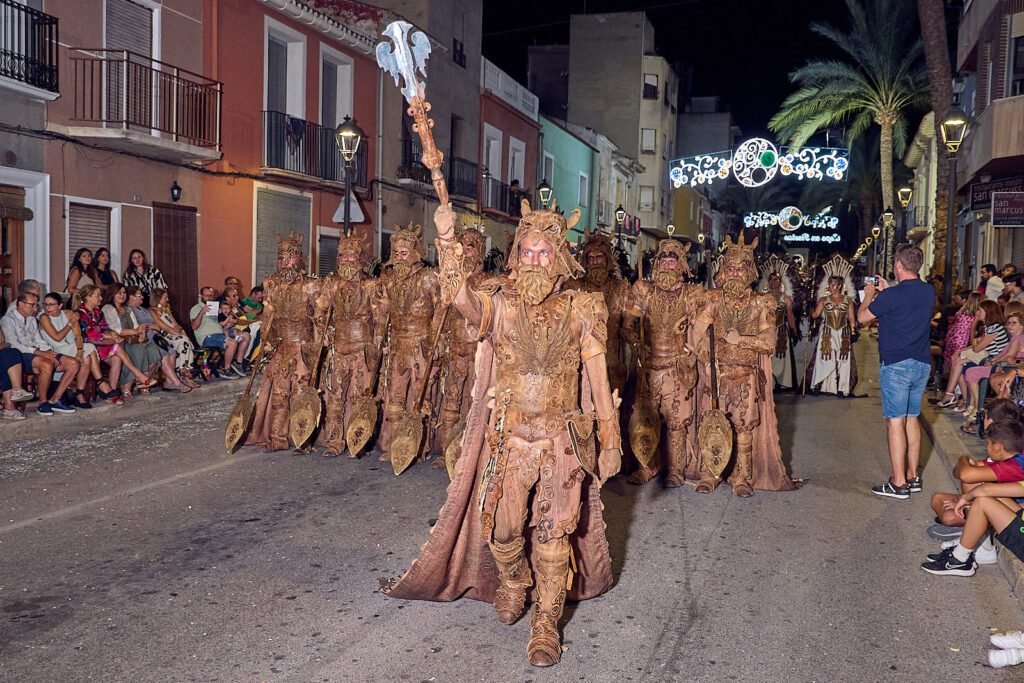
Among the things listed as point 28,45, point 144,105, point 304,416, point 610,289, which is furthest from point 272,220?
point 610,289

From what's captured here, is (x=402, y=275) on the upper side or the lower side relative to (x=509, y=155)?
lower

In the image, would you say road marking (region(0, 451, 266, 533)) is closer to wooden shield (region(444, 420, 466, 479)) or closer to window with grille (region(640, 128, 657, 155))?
wooden shield (region(444, 420, 466, 479))

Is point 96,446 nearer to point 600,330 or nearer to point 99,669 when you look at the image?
point 99,669

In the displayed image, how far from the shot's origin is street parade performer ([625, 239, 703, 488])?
8.77 meters

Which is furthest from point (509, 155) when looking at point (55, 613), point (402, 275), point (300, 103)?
point (55, 613)

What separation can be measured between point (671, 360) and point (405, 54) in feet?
16.9

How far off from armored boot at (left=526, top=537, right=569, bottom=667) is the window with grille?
48.5 meters

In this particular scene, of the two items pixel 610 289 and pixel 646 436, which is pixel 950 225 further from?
pixel 646 436

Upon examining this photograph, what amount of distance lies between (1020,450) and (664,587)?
2547 millimetres

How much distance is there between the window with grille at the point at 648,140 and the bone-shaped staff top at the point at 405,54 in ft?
159

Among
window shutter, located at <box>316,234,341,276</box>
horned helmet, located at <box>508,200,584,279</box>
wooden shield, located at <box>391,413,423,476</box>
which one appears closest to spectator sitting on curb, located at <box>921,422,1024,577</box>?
horned helmet, located at <box>508,200,584,279</box>

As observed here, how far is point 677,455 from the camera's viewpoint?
8.82 metres

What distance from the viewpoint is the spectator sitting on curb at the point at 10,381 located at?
11070 millimetres

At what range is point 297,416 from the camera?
31.1ft
